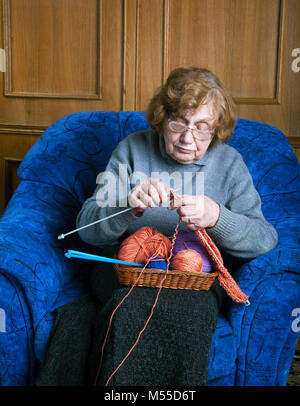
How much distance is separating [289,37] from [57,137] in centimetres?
113

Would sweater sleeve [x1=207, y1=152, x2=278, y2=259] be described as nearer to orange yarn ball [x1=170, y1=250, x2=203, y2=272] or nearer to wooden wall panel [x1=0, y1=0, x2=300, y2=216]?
orange yarn ball [x1=170, y1=250, x2=203, y2=272]

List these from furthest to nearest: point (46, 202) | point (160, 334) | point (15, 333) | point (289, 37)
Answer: point (289, 37)
point (46, 202)
point (15, 333)
point (160, 334)

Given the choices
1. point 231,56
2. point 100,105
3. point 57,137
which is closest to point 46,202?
point 57,137

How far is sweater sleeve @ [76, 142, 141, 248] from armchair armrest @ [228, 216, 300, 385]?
1.29 ft

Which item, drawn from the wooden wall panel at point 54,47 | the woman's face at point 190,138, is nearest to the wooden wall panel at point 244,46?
the wooden wall panel at point 54,47

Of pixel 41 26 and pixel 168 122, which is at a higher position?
pixel 41 26

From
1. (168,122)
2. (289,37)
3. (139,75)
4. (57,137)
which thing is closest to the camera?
(168,122)

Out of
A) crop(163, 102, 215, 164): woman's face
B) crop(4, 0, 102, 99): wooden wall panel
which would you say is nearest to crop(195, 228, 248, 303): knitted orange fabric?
crop(163, 102, 215, 164): woman's face

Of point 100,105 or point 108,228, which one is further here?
point 100,105

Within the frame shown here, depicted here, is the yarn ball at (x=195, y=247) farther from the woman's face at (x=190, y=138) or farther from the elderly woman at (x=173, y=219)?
the woman's face at (x=190, y=138)

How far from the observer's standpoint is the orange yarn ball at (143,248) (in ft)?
3.70

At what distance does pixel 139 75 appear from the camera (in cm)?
212

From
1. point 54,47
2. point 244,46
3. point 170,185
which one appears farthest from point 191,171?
point 54,47

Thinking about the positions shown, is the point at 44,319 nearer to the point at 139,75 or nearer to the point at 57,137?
the point at 57,137
